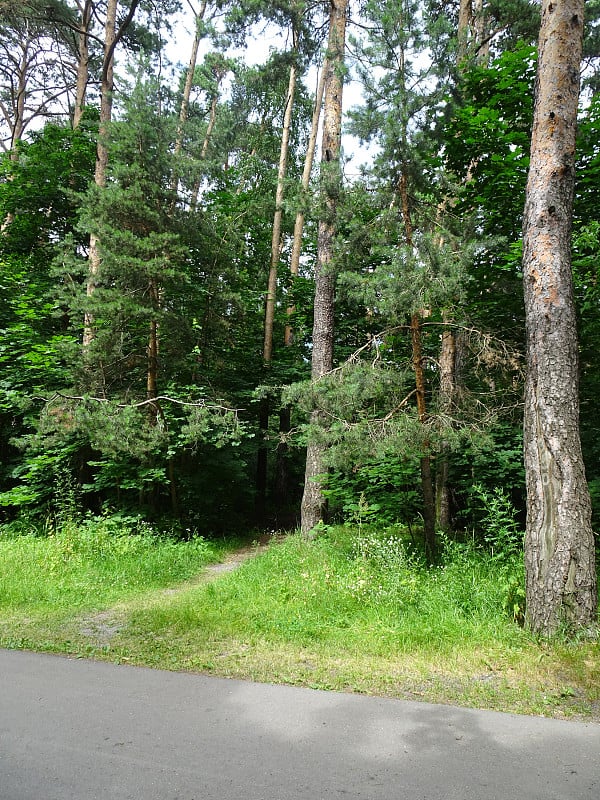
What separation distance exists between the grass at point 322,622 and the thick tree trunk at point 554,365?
51 centimetres

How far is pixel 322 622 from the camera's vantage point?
490cm

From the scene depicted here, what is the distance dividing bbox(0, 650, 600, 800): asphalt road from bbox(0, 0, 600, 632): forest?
1880 millimetres

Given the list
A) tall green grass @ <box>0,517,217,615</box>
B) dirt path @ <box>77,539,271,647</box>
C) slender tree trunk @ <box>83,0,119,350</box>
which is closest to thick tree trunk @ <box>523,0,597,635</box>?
dirt path @ <box>77,539,271,647</box>

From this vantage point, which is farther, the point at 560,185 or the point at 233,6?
the point at 233,6

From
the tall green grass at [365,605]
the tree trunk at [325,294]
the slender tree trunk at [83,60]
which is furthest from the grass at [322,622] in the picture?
the slender tree trunk at [83,60]

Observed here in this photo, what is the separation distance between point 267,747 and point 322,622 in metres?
2.14

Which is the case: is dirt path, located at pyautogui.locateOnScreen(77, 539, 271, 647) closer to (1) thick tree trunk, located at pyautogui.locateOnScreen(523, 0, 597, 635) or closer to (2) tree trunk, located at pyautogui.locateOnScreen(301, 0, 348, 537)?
(2) tree trunk, located at pyautogui.locateOnScreen(301, 0, 348, 537)

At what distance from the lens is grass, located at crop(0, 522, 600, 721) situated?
3.71 meters

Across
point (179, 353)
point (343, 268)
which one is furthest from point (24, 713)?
point (179, 353)

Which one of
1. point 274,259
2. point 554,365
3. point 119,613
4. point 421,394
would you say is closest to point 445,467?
point 421,394

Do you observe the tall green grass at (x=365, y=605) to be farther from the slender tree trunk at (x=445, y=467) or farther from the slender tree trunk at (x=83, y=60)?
the slender tree trunk at (x=83, y=60)

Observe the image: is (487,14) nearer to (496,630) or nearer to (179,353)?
(179,353)

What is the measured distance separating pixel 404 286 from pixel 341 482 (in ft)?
12.8

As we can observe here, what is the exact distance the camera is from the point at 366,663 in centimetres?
399
